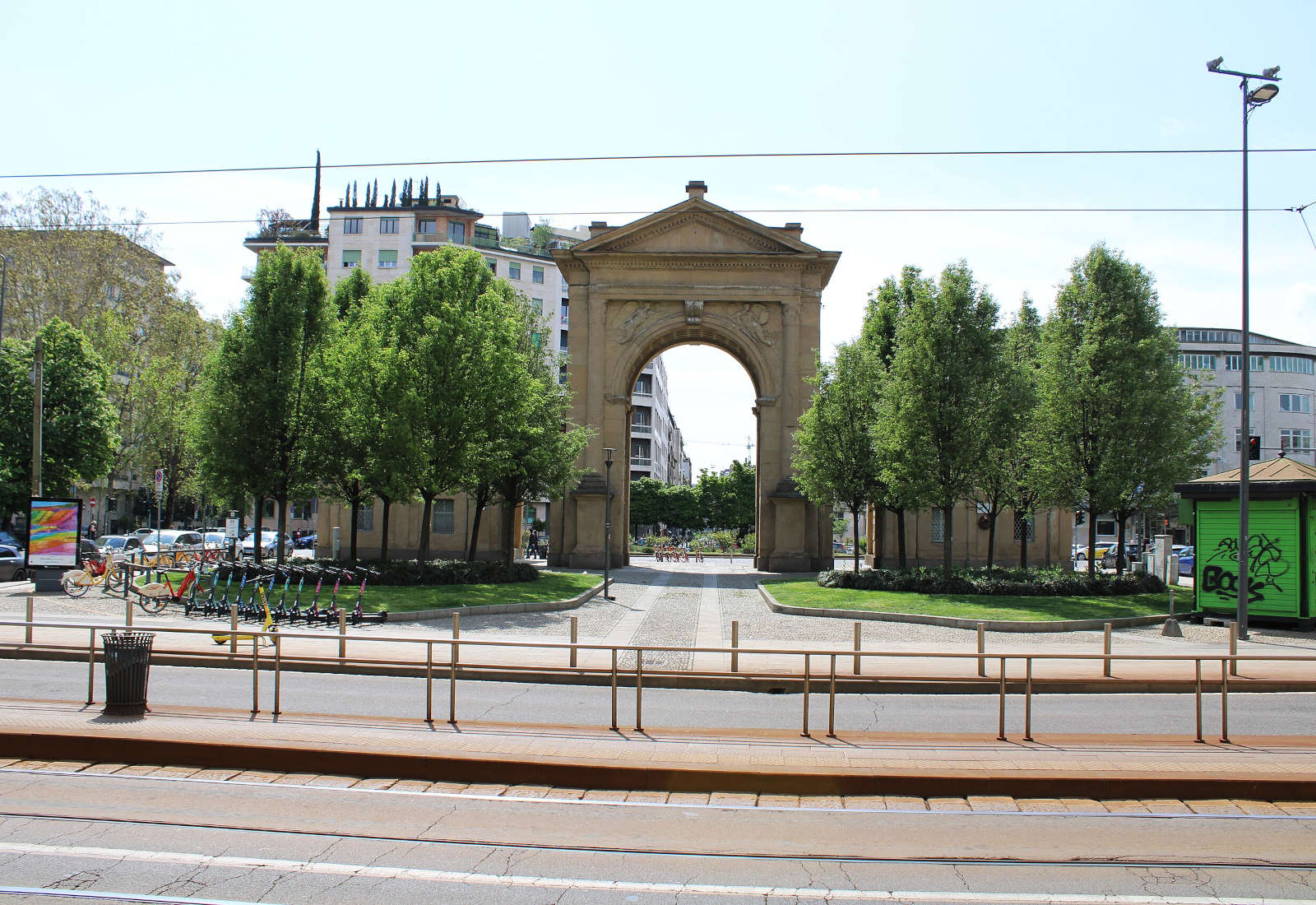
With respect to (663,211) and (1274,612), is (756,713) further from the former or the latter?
(663,211)

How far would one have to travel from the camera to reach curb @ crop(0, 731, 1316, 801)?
859 centimetres

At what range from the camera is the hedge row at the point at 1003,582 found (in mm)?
29344

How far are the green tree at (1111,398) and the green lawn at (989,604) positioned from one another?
13.2 feet

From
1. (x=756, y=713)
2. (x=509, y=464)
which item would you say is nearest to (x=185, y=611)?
(x=509, y=464)

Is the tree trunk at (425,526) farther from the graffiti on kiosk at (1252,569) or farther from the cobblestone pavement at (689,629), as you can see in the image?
the graffiti on kiosk at (1252,569)

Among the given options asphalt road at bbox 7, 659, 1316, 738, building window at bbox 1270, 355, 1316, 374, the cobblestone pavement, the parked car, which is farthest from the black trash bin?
building window at bbox 1270, 355, 1316, 374

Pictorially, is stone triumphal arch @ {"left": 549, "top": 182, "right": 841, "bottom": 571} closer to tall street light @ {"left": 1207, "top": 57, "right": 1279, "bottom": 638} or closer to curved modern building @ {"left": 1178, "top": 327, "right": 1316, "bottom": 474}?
tall street light @ {"left": 1207, "top": 57, "right": 1279, "bottom": 638}

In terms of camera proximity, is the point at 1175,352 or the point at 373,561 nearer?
the point at 373,561

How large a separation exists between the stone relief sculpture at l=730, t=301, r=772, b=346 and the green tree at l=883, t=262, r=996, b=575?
14.8 metres

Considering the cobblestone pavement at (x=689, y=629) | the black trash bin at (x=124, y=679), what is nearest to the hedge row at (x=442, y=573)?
the cobblestone pavement at (x=689, y=629)

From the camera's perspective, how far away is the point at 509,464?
3272 centimetres

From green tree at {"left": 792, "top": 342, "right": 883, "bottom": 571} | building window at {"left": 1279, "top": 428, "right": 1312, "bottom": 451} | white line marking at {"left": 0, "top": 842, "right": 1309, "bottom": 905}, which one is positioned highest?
building window at {"left": 1279, "top": 428, "right": 1312, "bottom": 451}

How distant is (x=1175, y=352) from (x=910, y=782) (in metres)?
32.7

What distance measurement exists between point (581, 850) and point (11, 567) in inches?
1384
